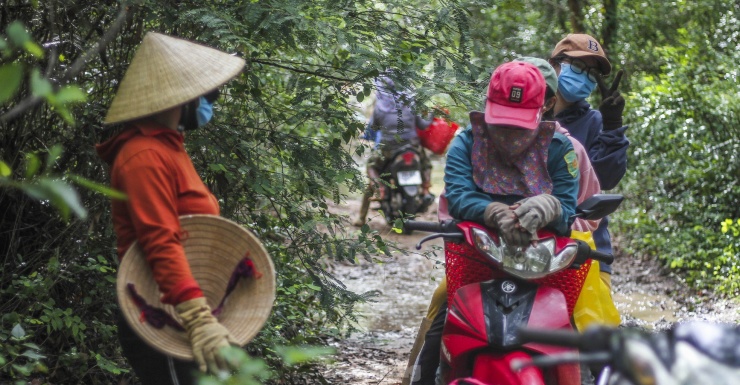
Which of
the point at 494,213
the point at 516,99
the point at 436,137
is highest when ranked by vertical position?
the point at 516,99

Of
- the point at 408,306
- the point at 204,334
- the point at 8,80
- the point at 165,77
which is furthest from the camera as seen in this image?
the point at 408,306

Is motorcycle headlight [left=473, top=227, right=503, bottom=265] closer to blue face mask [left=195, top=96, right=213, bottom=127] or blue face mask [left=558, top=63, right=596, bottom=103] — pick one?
blue face mask [left=195, top=96, right=213, bottom=127]

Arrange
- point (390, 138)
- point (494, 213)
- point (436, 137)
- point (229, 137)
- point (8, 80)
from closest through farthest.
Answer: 1. point (8, 80)
2. point (494, 213)
3. point (229, 137)
4. point (390, 138)
5. point (436, 137)

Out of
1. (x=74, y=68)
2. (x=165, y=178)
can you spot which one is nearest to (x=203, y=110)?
(x=165, y=178)

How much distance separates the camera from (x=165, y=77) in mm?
3613

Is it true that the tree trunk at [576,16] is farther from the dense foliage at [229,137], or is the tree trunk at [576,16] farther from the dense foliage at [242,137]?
the dense foliage at [229,137]

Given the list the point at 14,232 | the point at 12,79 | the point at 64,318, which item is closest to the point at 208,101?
the point at 12,79

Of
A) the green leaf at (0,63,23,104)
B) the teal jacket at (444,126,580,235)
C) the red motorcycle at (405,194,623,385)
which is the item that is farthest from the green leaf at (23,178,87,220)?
the teal jacket at (444,126,580,235)

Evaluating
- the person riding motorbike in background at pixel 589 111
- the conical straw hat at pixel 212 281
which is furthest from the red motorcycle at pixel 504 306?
the person riding motorbike in background at pixel 589 111

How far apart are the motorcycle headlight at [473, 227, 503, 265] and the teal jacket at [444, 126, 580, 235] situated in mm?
148

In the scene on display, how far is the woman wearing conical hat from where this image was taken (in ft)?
10.9

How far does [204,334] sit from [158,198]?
500mm

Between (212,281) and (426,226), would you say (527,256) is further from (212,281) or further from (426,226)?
(212,281)

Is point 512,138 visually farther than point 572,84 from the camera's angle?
No
